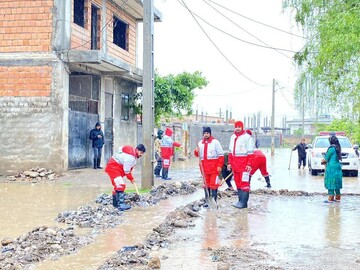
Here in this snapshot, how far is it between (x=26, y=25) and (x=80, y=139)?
4.17 metres

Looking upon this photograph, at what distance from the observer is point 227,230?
8.18 meters

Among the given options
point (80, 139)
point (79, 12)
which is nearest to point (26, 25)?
point (79, 12)

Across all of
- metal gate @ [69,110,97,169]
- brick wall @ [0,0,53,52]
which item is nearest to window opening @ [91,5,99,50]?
metal gate @ [69,110,97,169]

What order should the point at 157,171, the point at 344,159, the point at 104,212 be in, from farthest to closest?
1. the point at 344,159
2. the point at 157,171
3. the point at 104,212

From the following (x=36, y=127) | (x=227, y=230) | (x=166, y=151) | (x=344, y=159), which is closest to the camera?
(x=227, y=230)

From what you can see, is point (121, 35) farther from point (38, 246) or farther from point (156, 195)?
point (38, 246)

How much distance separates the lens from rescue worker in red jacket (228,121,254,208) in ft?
33.7

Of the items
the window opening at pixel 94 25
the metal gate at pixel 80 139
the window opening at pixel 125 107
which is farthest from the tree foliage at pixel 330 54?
the window opening at pixel 125 107

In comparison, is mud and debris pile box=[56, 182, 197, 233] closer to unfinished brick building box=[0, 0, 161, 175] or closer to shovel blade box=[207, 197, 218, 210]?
shovel blade box=[207, 197, 218, 210]

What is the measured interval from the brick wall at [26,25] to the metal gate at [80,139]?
2.47 metres

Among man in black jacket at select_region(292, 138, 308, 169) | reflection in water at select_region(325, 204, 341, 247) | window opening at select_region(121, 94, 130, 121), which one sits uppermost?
window opening at select_region(121, 94, 130, 121)

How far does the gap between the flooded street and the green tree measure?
30.5ft

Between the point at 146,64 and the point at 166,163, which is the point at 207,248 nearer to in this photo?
the point at 146,64

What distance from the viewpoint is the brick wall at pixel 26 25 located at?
16.3m
